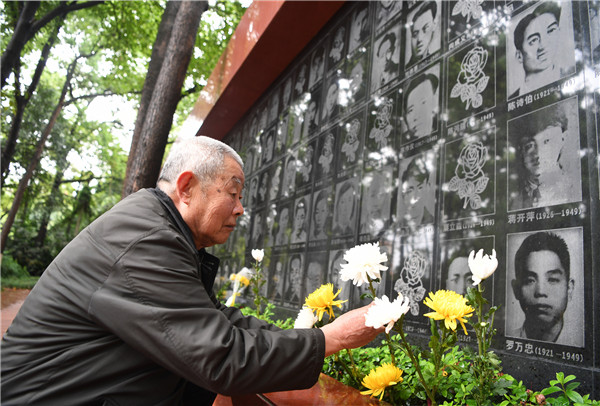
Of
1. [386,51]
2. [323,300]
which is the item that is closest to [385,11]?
[386,51]

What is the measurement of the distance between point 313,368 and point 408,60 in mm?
2516

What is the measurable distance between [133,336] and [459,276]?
1.70 m

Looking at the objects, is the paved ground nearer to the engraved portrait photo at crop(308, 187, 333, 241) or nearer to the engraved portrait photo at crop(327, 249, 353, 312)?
the engraved portrait photo at crop(308, 187, 333, 241)

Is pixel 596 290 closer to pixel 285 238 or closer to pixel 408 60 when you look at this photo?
pixel 408 60

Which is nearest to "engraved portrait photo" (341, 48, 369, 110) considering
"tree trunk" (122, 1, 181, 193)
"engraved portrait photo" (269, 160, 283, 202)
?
"engraved portrait photo" (269, 160, 283, 202)

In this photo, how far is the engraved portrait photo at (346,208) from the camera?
3.41m

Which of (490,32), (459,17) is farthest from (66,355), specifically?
(459,17)

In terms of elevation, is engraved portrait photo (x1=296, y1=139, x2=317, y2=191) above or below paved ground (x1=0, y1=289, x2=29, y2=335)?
above

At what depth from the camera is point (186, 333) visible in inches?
47.6

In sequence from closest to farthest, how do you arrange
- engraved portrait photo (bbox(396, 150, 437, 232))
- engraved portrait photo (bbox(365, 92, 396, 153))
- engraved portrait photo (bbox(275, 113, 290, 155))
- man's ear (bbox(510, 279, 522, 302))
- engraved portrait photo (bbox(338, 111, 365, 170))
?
man's ear (bbox(510, 279, 522, 302))
engraved portrait photo (bbox(396, 150, 437, 232))
engraved portrait photo (bbox(365, 92, 396, 153))
engraved portrait photo (bbox(338, 111, 365, 170))
engraved portrait photo (bbox(275, 113, 290, 155))

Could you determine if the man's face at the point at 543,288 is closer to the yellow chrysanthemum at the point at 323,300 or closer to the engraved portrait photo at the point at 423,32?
the yellow chrysanthemum at the point at 323,300

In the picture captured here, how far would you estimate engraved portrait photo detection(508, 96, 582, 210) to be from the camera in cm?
178

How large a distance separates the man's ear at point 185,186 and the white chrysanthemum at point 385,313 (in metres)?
0.88

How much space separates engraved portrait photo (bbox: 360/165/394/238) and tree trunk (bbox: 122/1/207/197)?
3030 millimetres
